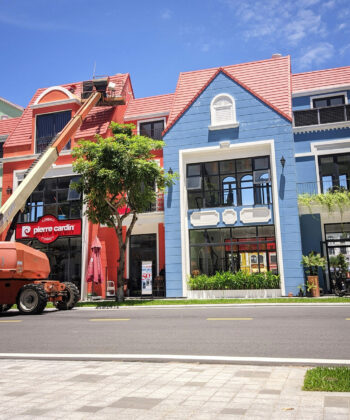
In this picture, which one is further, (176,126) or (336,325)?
(176,126)

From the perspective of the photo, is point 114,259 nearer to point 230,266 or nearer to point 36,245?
point 36,245

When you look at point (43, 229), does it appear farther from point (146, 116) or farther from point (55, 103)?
point (146, 116)

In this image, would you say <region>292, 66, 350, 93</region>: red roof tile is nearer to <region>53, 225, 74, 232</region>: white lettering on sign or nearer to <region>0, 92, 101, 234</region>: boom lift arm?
<region>0, 92, 101, 234</region>: boom lift arm

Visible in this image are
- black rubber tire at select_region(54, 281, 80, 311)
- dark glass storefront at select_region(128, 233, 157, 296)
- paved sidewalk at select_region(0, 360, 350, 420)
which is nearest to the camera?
paved sidewalk at select_region(0, 360, 350, 420)

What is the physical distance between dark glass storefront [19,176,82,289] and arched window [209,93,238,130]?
9.20 metres

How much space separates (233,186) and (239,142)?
2.42m

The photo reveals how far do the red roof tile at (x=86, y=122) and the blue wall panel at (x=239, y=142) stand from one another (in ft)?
17.2

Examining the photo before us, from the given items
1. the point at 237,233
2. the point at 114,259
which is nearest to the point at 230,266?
the point at 237,233

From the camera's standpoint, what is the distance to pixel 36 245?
24609 millimetres

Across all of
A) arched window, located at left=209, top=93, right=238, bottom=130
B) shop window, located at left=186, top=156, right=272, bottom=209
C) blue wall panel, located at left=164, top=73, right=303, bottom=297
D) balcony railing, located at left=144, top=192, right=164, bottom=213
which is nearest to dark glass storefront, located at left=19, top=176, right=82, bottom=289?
balcony railing, located at left=144, top=192, right=164, bottom=213

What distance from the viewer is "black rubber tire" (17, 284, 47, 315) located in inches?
562

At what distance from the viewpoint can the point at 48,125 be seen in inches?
1030

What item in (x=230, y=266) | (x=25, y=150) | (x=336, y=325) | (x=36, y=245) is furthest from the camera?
(x=25, y=150)

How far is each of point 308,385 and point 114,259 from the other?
67.2 ft
